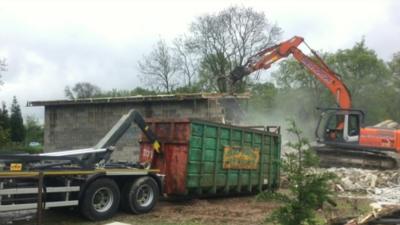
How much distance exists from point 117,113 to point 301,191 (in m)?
17.7

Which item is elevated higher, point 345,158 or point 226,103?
point 226,103

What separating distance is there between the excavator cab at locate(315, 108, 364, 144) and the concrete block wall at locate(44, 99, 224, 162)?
19.3 feet

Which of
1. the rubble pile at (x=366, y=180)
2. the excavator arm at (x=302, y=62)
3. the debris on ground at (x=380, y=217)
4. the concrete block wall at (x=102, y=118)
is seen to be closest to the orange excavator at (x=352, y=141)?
the excavator arm at (x=302, y=62)

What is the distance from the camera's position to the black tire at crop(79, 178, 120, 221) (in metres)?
11.2

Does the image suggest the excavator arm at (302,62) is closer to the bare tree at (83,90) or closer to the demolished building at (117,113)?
the demolished building at (117,113)

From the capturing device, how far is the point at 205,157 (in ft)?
→ 47.5

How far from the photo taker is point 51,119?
26.1m

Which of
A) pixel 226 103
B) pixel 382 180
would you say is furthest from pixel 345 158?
pixel 226 103

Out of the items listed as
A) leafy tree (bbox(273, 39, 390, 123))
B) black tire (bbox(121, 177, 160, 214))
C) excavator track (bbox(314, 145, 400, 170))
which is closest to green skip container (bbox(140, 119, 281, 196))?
black tire (bbox(121, 177, 160, 214))

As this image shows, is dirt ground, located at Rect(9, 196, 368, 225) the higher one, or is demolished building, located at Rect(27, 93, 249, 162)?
demolished building, located at Rect(27, 93, 249, 162)

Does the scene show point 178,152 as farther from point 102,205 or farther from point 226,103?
point 226,103

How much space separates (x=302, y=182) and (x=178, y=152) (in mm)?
7240

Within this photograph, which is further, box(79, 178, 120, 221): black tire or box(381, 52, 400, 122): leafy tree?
box(381, 52, 400, 122): leafy tree

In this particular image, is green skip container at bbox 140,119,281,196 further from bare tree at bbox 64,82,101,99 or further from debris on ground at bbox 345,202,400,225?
bare tree at bbox 64,82,101,99
